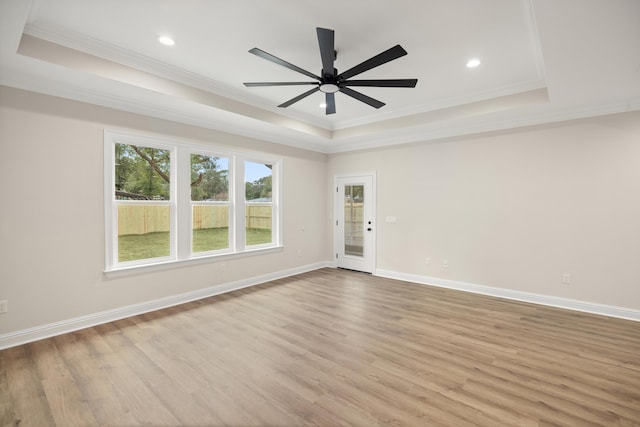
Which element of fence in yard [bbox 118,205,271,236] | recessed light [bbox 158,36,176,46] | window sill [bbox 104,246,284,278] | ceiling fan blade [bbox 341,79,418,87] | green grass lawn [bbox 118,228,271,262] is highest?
recessed light [bbox 158,36,176,46]

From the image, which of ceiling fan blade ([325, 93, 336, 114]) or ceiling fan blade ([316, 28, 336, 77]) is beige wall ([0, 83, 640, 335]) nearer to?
ceiling fan blade ([325, 93, 336, 114])

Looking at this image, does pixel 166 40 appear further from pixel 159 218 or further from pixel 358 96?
pixel 159 218

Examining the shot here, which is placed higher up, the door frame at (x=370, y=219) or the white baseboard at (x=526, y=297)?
the door frame at (x=370, y=219)

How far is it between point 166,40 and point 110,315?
3.18 m

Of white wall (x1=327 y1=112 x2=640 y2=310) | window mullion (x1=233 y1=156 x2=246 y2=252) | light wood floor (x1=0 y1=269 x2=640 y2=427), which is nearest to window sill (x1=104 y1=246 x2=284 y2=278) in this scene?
window mullion (x1=233 y1=156 x2=246 y2=252)

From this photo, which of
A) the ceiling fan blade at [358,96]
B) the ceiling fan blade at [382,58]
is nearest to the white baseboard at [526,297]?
the ceiling fan blade at [358,96]

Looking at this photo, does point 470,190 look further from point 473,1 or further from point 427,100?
point 473,1

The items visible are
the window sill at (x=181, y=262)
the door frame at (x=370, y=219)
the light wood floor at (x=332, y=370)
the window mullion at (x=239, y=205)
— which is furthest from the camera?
the door frame at (x=370, y=219)

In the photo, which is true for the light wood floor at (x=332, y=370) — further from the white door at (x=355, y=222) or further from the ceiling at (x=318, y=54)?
the ceiling at (x=318, y=54)

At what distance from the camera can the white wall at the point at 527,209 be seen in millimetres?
3746

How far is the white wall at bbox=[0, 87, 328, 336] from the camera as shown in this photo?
2943 millimetres

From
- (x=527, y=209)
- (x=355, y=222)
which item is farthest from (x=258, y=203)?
(x=527, y=209)

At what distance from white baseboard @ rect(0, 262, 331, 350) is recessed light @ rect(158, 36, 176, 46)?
311 cm

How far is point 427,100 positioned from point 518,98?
1176 mm
